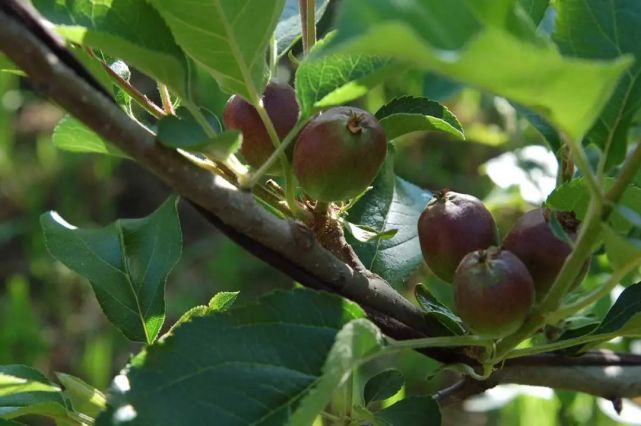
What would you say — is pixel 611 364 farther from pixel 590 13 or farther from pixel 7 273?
pixel 7 273

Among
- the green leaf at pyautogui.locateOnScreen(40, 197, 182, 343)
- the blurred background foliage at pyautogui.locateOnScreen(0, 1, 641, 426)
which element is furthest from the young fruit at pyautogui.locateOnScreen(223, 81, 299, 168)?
the blurred background foliage at pyautogui.locateOnScreen(0, 1, 641, 426)

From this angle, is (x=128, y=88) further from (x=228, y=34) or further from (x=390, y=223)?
(x=390, y=223)

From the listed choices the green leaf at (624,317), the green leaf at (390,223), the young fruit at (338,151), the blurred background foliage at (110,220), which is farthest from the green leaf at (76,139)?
the blurred background foliage at (110,220)

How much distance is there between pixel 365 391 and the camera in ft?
2.43

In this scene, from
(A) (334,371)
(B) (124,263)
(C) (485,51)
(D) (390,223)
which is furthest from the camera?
(D) (390,223)

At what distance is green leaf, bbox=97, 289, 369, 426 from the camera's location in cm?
54

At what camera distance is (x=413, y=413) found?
67 cm

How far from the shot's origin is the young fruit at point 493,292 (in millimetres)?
573

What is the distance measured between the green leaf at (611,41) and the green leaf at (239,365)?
→ 217 millimetres

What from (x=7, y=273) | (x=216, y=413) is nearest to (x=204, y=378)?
(x=216, y=413)

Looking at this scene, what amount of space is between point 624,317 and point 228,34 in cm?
36

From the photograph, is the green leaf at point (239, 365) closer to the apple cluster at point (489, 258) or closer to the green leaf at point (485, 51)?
the apple cluster at point (489, 258)

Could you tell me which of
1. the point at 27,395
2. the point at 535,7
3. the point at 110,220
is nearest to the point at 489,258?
the point at 535,7

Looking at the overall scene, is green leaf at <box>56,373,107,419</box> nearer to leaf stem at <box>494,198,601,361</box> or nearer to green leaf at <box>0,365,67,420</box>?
green leaf at <box>0,365,67,420</box>
